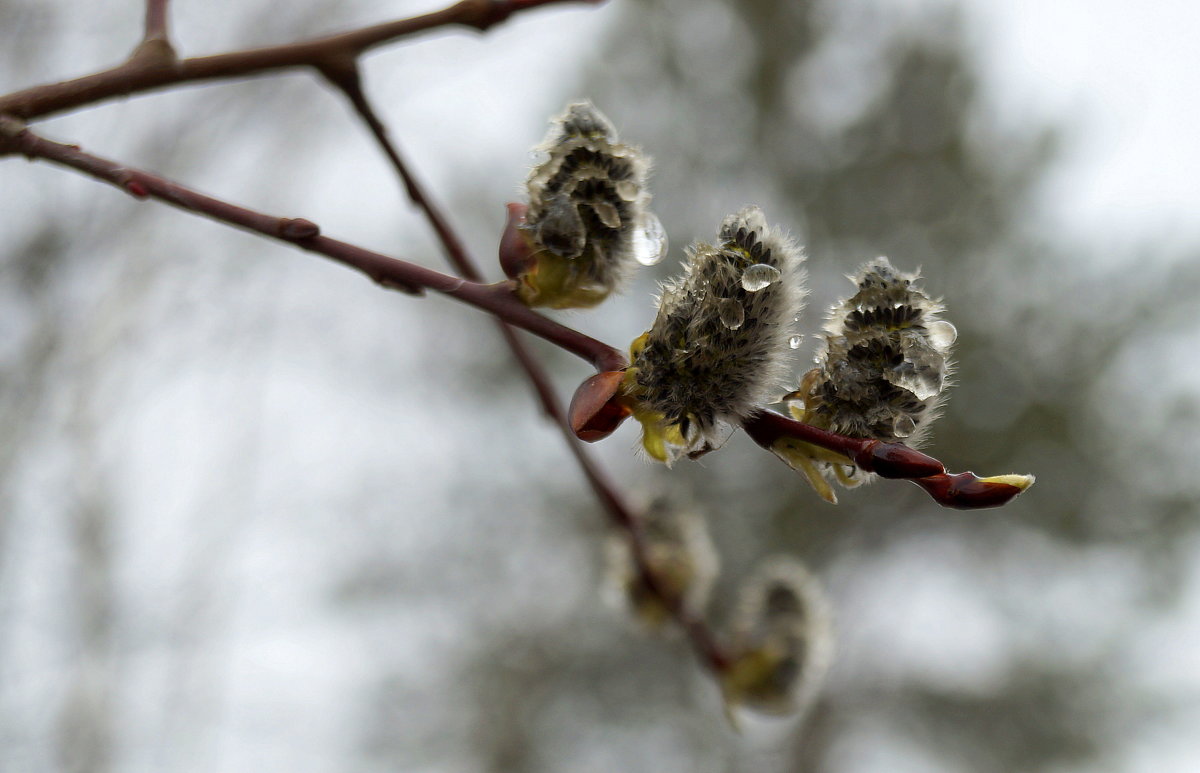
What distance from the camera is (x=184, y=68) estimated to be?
2.71ft

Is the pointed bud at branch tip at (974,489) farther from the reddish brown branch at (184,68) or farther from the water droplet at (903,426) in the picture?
the reddish brown branch at (184,68)

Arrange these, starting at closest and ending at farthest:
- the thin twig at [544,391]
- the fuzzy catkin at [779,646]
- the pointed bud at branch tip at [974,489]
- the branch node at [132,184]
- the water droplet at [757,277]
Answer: the pointed bud at branch tip at [974,489] → the water droplet at [757,277] → the branch node at [132,184] → the thin twig at [544,391] → the fuzzy catkin at [779,646]

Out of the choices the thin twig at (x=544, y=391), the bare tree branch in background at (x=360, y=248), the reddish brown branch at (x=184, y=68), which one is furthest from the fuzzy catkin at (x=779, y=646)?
the reddish brown branch at (x=184, y=68)

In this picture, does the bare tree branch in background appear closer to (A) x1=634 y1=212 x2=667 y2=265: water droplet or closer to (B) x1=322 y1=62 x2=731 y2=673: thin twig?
(B) x1=322 y1=62 x2=731 y2=673: thin twig

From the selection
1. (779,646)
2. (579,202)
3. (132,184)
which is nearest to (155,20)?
(132,184)

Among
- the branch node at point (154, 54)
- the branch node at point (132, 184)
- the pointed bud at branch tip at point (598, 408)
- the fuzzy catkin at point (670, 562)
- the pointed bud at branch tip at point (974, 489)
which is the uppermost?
the fuzzy catkin at point (670, 562)

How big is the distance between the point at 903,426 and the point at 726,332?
15 cm

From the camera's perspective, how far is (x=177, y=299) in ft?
15.0

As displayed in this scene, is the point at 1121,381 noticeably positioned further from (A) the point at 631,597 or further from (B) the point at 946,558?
(A) the point at 631,597

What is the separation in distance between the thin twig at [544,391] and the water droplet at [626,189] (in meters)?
0.17

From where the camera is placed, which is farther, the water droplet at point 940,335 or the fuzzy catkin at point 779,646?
the fuzzy catkin at point 779,646

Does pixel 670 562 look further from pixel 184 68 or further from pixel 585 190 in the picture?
pixel 184 68

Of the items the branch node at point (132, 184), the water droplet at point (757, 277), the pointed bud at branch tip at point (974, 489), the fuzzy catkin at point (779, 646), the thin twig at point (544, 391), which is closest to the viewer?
the pointed bud at branch tip at point (974, 489)

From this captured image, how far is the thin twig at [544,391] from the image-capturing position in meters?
0.96
